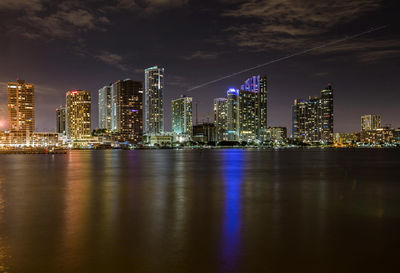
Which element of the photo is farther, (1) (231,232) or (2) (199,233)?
(1) (231,232)

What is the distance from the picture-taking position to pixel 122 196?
2206 centimetres

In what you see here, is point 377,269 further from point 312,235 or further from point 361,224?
point 361,224

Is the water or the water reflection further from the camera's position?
the water reflection

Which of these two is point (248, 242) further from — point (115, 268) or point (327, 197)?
point (327, 197)

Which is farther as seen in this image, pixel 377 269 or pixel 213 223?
pixel 213 223

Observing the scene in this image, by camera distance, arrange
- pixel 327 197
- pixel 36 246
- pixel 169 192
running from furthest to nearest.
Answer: pixel 169 192 < pixel 327 197 < pixel 36 246

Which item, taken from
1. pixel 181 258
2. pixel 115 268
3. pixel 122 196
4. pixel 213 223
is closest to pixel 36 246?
pixel 115 268

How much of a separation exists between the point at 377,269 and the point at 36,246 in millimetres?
10457

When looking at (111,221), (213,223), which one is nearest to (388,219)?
(213,223)

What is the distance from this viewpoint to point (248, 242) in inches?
450

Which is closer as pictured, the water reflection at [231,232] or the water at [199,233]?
the water at [199,233]

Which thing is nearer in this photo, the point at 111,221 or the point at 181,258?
the point at 181,258

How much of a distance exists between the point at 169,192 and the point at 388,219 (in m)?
14.3

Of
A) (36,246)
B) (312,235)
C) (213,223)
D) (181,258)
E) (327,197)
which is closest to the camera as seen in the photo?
(181,258)
